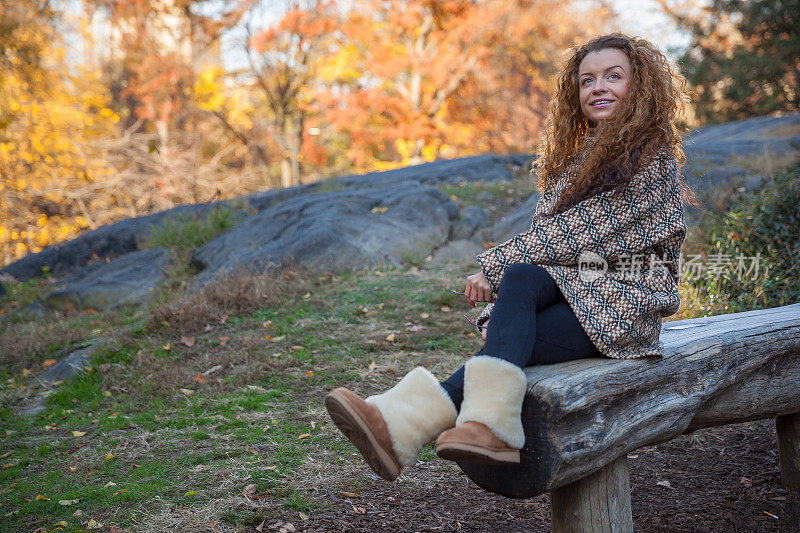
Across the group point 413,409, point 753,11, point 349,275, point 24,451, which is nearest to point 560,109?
point 413,409

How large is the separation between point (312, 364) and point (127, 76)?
1477 cm

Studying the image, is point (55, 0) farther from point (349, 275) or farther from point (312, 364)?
point (312, 364)

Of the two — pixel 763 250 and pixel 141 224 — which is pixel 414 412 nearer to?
pixel 763 250

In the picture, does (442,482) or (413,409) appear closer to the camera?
(413,409)

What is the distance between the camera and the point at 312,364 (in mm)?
4422

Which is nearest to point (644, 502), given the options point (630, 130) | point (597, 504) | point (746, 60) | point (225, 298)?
point (597, 504)

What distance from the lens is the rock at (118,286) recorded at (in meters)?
6.74

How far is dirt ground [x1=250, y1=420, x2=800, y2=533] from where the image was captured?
2676mm

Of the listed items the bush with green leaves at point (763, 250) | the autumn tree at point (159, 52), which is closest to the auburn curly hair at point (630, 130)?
the bush with green leaves at point (763, 250)

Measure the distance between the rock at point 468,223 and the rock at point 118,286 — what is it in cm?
346

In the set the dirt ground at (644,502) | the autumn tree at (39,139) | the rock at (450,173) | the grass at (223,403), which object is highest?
the autumn tree at (39,139)

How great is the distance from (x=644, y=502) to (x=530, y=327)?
4.75ft

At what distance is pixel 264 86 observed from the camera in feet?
48.6

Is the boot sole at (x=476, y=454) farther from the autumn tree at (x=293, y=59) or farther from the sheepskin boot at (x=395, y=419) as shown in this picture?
the autumn tree at (x=293, y=59)
